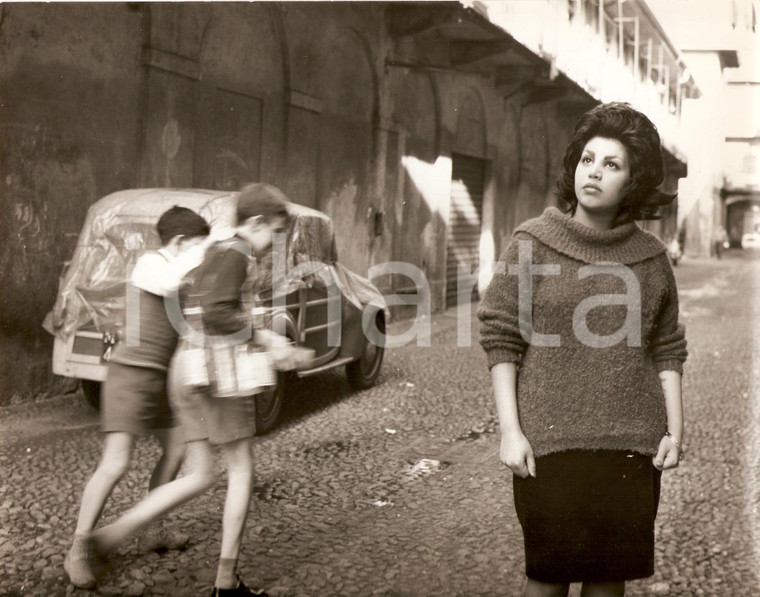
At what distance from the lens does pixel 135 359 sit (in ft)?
11.5

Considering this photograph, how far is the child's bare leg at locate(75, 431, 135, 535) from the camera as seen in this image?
3.47 meters

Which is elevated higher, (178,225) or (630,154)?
(630,154)

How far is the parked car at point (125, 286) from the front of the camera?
6078 millimetres

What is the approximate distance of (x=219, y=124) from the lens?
9531 mm

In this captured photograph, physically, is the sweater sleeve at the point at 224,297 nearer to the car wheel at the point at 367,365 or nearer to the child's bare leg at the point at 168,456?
the child's bare leg at the point at 168,456

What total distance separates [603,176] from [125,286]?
435cm

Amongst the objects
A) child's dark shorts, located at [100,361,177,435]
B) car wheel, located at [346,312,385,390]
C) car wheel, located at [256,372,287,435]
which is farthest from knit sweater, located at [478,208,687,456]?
car wheel, located at [346,312,385,390]

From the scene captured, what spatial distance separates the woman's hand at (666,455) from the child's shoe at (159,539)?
7.33 ft

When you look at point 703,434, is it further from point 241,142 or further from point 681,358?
point 241,142

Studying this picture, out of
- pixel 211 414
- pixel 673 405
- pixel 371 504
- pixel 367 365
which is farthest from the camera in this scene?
pixel 367 365

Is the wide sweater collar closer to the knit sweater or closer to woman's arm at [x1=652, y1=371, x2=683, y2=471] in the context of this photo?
the knit sweater

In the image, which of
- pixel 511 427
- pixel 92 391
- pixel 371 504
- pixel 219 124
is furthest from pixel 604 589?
pixel 219 124

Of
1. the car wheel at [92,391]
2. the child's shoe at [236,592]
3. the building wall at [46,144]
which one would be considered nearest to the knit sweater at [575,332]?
the child's shoe at [236,592]

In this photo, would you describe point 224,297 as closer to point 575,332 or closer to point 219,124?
point 575,332
